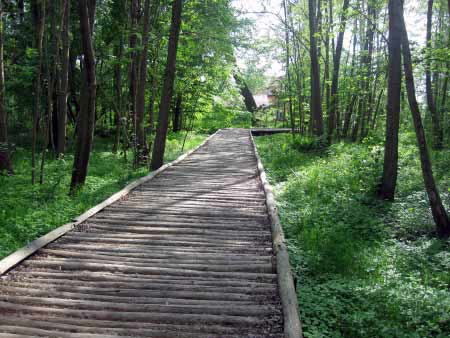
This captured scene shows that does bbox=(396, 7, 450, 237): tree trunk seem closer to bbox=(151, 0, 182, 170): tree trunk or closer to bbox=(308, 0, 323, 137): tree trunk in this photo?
bbox=(151, 0, 182, 170): tree trunk

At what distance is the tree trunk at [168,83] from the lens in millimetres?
11117

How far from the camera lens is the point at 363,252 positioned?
20.7 feet

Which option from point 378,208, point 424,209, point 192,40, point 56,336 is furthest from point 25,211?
point 192,40

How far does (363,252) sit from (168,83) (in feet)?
23.7

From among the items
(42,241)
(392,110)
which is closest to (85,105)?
(42,241)

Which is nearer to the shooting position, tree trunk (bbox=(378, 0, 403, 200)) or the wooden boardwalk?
the wooden boardwalk

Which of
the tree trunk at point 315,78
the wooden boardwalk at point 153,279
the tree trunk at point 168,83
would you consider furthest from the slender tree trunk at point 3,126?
the tree trunk at point 315,78

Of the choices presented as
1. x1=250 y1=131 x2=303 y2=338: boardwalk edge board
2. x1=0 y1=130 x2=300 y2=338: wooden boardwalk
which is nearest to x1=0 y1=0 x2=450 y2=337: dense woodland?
x1=250 y1=131 x2=303 y2=338: boardwalk edge board

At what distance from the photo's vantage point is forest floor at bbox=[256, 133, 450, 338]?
4.27 m

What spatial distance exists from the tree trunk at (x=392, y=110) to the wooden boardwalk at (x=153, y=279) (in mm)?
3364

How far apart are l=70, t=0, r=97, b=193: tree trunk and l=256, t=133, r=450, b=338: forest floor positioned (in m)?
4.48

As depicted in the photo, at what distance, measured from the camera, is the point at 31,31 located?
16.6m

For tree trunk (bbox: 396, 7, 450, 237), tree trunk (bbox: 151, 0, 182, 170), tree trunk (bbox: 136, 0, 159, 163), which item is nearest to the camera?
tree trunk (bbox: 396, 7, 450, 237)

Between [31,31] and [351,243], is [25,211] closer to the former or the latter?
[351,243]
